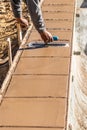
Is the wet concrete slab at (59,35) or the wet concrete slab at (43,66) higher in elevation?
the wet concrete slab at (59,35)

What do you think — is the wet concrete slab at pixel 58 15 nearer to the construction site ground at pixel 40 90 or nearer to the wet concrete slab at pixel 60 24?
the wet concrete slab at pixel 60 24

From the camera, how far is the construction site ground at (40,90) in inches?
148

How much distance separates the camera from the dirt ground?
7.87 metres

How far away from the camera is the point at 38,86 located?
4426 mm

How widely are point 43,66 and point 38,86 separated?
0.58 meters

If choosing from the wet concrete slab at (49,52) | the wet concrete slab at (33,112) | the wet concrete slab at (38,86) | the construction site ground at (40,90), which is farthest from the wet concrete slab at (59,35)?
the wet concrete slab at (33,112)

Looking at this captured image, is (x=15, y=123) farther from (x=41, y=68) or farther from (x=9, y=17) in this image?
(x=9, y=17)

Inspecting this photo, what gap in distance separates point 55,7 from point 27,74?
12.1 ft

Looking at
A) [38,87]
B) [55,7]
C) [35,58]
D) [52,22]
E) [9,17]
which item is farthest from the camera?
[9,17]

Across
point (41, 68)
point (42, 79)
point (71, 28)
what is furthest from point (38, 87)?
point (71, 28)

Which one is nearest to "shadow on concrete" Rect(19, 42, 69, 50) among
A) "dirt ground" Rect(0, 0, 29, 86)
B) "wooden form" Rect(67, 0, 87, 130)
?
"wooden form" Rect(67, 0, 87, 130)

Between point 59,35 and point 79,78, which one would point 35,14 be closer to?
point 59,35

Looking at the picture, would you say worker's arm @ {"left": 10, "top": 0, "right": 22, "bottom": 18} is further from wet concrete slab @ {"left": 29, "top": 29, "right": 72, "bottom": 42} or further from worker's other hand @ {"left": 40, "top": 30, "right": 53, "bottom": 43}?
wet concrete slab @ {"left": 29, "top": 29, "right": 72, "bottom": 42}

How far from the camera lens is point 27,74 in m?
4.74
